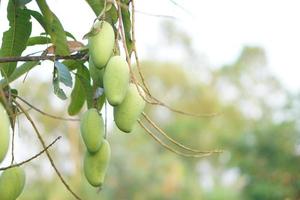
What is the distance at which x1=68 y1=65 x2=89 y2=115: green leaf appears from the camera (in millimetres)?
972

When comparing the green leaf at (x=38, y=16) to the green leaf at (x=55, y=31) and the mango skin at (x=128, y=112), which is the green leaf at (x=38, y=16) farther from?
the mango skin at (x=128, y=112)

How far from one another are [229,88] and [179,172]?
6406mm

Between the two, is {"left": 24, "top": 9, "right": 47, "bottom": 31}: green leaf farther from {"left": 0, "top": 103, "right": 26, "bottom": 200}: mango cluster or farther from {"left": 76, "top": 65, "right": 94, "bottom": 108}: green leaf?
{"left": 0, "top": 103, "right": 26, "bottom": 200}: mango cluster

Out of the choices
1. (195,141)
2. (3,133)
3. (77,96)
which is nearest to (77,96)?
(77,96)

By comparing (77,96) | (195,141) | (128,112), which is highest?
(128,112)

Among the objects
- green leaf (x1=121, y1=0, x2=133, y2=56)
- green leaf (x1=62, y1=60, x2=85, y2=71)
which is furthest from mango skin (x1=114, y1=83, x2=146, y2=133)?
green leaf (x1=62, y1=60, x2=85, y2=71)

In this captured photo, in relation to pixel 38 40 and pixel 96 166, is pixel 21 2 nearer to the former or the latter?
pixel 38 40

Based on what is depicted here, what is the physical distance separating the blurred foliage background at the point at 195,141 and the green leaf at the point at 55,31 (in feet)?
0.41

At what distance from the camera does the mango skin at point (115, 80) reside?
73 centimetres

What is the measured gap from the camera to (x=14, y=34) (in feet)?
3.00

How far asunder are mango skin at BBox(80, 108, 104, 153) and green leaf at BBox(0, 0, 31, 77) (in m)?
0.16

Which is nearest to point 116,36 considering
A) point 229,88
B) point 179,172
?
point 179,172

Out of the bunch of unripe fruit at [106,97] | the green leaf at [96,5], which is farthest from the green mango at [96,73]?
the green leaf at [96,5]

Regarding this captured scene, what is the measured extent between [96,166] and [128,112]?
85 millimetres
